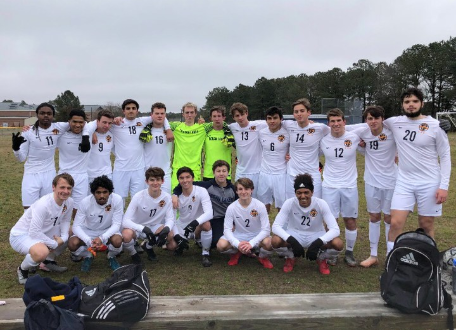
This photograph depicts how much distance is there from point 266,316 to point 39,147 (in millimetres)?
4162

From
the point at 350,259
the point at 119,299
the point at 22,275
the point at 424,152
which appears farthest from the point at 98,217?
the point at 424,152

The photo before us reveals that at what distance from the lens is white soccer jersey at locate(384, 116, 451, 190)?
4.51 m

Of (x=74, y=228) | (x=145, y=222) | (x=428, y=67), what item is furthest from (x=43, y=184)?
(x=428, y=67)

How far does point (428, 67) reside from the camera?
2286 inches

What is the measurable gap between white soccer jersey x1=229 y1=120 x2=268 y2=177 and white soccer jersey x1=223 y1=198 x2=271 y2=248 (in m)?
1.10

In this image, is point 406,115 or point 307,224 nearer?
point 406,115

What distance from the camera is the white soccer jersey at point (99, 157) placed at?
20.1 feet

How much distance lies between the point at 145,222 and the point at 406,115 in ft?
11.9

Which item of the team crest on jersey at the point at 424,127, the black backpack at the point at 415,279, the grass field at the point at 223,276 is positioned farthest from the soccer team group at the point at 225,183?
the black backpack at the point at 415,279

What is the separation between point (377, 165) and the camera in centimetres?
527

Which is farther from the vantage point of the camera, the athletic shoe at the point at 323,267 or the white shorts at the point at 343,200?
the white shorts at the point at 343,200

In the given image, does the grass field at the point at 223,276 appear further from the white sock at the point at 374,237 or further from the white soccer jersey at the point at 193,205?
the white soccer jersey at the point at 193,205

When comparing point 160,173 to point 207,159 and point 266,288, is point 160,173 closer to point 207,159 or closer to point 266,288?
point 207,159

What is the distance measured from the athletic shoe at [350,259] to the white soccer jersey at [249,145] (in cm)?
184
